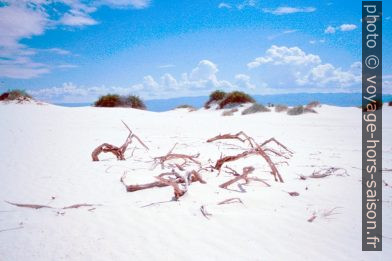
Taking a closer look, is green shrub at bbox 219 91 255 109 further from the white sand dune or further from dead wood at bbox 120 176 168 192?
dead wood at bbox 120 176 168 192

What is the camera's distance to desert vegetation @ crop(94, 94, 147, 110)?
24359 mm

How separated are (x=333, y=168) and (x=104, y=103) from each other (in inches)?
881

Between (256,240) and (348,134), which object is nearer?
(256,240)

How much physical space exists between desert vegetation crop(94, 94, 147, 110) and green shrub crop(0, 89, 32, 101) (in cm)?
816

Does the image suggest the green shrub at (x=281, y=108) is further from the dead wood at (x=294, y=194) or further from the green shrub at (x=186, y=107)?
the dead wood at (x=294, y=194)

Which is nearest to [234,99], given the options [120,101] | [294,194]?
[120,101]

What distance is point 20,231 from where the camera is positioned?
8.44 ft

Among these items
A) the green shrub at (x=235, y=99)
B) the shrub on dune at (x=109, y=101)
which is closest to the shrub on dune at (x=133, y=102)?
the shrub on dune at (x=109, y=101)

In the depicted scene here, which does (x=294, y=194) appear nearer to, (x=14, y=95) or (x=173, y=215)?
(x=173, y=215)

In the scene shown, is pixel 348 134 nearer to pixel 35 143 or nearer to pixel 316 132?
pixel 316 132

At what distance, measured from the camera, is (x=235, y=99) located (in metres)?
22.2

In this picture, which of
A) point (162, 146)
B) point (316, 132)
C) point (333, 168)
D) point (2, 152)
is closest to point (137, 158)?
point (162, 146)

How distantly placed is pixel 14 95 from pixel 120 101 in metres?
9.63

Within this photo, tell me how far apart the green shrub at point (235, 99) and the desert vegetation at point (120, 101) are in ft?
24.0
